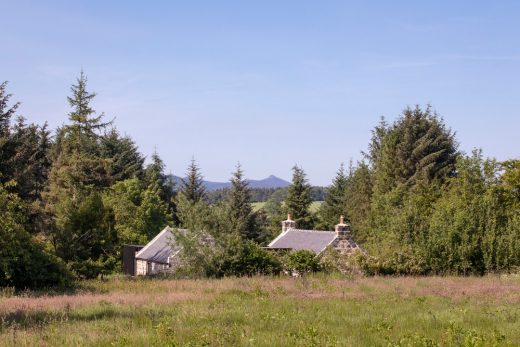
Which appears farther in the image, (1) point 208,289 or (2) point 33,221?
(2) point 33,221

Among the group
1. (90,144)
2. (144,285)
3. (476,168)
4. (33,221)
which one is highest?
(90,144)

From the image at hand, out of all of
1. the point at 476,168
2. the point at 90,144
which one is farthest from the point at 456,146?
the point at 90,144

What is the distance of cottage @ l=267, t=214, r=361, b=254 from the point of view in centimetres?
3834

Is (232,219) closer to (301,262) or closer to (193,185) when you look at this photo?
(301,262)

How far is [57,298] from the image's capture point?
17.6 meters

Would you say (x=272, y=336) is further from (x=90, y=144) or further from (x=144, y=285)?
(x=90, y=144)

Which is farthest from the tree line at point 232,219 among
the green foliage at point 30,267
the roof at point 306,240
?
the roof at point 306,240

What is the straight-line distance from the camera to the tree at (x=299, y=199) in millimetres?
65875

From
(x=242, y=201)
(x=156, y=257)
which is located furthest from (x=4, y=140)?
(x=242, y=201)

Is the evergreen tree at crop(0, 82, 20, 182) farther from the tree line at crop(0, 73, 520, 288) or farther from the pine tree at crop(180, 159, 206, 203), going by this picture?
the pine tree at crop(180, 159, 206, 203)

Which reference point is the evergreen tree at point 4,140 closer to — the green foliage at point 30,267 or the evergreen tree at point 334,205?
the green foliage at point 30,267

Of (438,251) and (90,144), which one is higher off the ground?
(90,144)

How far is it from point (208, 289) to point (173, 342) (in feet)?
34.3

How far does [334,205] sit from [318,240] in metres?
30.1
